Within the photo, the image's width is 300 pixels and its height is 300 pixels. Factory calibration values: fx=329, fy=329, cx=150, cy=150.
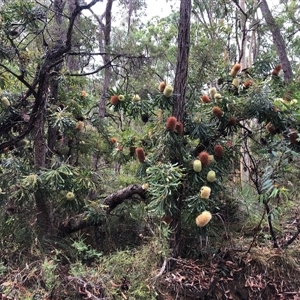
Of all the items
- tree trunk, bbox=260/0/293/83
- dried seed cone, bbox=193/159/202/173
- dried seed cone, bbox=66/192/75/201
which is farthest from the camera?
tree trunk, bbox=260/0/293/83

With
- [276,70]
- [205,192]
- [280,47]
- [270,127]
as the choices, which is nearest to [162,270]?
[205,192]

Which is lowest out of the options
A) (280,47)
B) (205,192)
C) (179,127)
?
(205,192)

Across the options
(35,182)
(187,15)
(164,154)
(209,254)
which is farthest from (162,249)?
(187,15)

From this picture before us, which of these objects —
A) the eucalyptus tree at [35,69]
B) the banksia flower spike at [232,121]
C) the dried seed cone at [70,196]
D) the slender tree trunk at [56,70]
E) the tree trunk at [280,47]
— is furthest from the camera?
the tree trunk at [280,47]

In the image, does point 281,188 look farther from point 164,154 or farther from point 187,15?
point 187,15

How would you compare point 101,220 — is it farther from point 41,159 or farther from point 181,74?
point 181,74

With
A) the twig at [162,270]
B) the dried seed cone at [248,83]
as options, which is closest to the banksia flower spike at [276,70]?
the dried seed cone at [248,83]

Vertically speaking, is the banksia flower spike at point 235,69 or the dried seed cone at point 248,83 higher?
the banksia flower spike at point 235,69

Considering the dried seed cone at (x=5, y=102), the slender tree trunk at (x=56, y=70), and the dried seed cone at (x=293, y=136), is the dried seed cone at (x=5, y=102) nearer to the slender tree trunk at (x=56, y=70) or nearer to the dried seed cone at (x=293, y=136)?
the slender tree trunk at (x=56, y=70)

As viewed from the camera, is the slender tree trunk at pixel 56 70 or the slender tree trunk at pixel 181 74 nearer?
the slender tree trunk at pixel 181 74

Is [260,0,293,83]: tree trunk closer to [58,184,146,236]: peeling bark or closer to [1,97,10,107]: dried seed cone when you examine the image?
[58,184,146,236]: peeling bark

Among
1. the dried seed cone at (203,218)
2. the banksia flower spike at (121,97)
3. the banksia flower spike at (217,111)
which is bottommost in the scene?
the dried seed cone at (203,218)

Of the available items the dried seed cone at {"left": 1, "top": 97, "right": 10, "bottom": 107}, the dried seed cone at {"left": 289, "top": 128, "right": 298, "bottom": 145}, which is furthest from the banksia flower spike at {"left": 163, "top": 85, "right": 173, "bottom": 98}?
the dried seed cone at {"left": 1, "top": 97, "right": 10, "bottom": 107}

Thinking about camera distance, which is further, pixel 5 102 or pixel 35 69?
pixel 35 69
